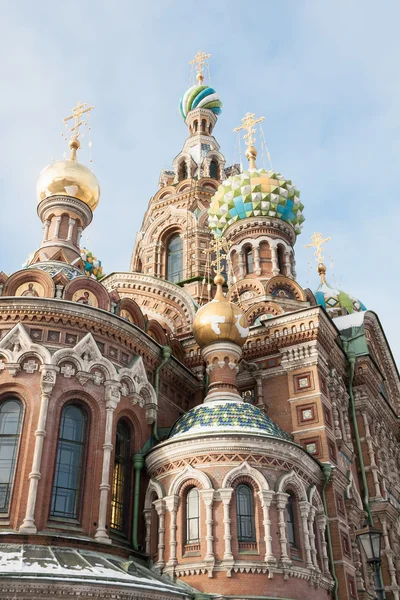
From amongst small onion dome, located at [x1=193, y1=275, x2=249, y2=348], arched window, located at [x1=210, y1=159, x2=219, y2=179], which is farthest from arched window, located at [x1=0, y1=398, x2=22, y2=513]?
arched window, located at [x1=210, y1=159, x2=219, y2=179]

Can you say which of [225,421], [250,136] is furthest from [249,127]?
[225,421]

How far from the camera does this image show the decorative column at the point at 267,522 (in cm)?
876

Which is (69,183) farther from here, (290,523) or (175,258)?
(290,523)

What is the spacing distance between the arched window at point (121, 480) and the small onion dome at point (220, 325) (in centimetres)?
224

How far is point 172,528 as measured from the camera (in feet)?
29.9

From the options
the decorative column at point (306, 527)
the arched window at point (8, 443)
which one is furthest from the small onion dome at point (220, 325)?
the arched window at point (8, 443)

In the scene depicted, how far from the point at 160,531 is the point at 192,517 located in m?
0.51

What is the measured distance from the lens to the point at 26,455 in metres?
8.91

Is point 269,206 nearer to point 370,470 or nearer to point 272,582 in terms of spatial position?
point 370,470

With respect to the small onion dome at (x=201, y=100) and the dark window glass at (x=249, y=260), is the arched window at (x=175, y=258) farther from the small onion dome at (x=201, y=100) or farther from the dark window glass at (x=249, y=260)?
the small onion dome at (x=201, y=100)

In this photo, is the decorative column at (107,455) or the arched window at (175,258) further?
the arched window at (175,258)

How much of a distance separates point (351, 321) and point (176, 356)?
4.73 metres

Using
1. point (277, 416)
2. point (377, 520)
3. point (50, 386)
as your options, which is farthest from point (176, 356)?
point (377, 520)

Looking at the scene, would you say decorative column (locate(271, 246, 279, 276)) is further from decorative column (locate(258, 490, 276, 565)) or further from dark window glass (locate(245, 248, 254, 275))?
decorative column (locate(258, 490, 276, 565))
